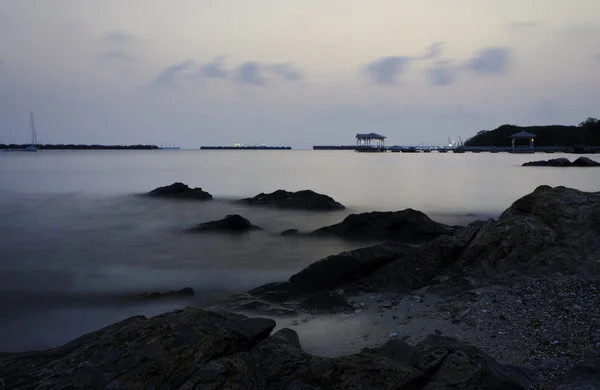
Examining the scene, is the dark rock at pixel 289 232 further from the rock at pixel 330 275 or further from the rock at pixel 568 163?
the rock at pixel 568 163

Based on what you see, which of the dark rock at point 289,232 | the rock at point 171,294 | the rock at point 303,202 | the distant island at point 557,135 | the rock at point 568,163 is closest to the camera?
the rock at point 171,294

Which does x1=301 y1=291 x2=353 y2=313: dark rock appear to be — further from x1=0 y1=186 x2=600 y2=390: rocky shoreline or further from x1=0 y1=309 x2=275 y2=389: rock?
x1=0 y1=309 x2=275 y2=389: rock


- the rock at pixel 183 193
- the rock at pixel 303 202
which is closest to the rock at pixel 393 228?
the rock at pixel 303 202

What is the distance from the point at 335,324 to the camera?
22.5 ft

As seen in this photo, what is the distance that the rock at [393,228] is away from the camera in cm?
1305

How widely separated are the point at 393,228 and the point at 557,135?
170394 millimetres

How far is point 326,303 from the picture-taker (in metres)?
7.55

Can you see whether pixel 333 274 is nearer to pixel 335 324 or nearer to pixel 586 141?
pixel 335 324

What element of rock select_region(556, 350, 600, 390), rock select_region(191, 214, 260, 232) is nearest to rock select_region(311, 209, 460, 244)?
rock select_region(191, 214, 260, 232)

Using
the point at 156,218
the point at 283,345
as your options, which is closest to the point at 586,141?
the point at 156,218

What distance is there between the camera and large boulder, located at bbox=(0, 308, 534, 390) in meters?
3.73

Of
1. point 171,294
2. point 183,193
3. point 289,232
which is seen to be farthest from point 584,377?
point 183,193

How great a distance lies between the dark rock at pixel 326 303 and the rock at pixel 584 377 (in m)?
3.70

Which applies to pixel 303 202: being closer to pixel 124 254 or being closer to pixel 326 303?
pixel 124 254
